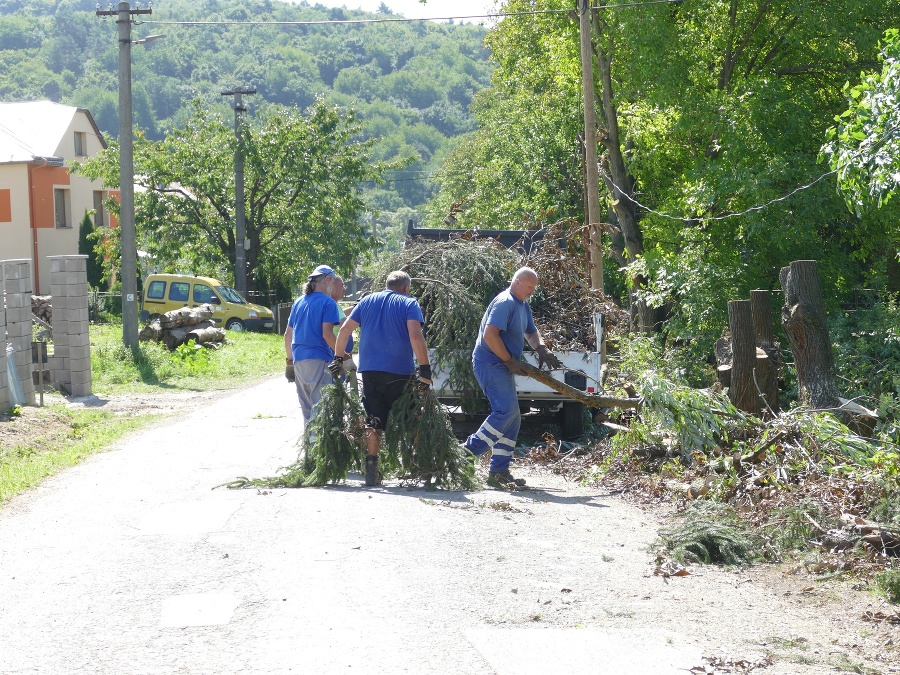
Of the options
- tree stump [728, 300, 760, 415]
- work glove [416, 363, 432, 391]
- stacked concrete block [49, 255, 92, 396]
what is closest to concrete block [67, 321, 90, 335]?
stacked concrete block [49, 255, 92, 396]

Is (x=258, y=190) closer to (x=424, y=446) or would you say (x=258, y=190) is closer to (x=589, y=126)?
(x=589, y=126)

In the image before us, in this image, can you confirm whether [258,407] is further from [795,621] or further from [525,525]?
[795,621]

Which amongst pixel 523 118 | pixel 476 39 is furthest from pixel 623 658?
pixel 476 39

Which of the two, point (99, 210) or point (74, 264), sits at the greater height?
point (99, 210)

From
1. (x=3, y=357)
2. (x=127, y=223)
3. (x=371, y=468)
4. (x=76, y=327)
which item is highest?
(x=127, y=223)

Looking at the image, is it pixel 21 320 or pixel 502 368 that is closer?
pixel 502 368

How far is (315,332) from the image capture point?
9789mm

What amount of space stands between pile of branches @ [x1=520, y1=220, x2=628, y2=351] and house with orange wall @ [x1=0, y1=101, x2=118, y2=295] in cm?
3066

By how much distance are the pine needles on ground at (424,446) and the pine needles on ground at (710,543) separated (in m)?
2.02

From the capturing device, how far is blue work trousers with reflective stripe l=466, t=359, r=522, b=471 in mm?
9141

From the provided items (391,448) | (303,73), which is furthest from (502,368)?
(303,73)

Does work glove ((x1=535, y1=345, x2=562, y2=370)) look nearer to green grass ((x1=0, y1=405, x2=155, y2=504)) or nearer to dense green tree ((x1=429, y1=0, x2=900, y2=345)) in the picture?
green grass ((x1=0, y1=405, x2=155, y2=504))

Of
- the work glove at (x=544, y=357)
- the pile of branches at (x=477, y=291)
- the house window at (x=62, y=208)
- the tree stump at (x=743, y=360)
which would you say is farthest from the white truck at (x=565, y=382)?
the house window at (x=62, y=208)

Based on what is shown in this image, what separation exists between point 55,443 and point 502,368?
18.4 ft
